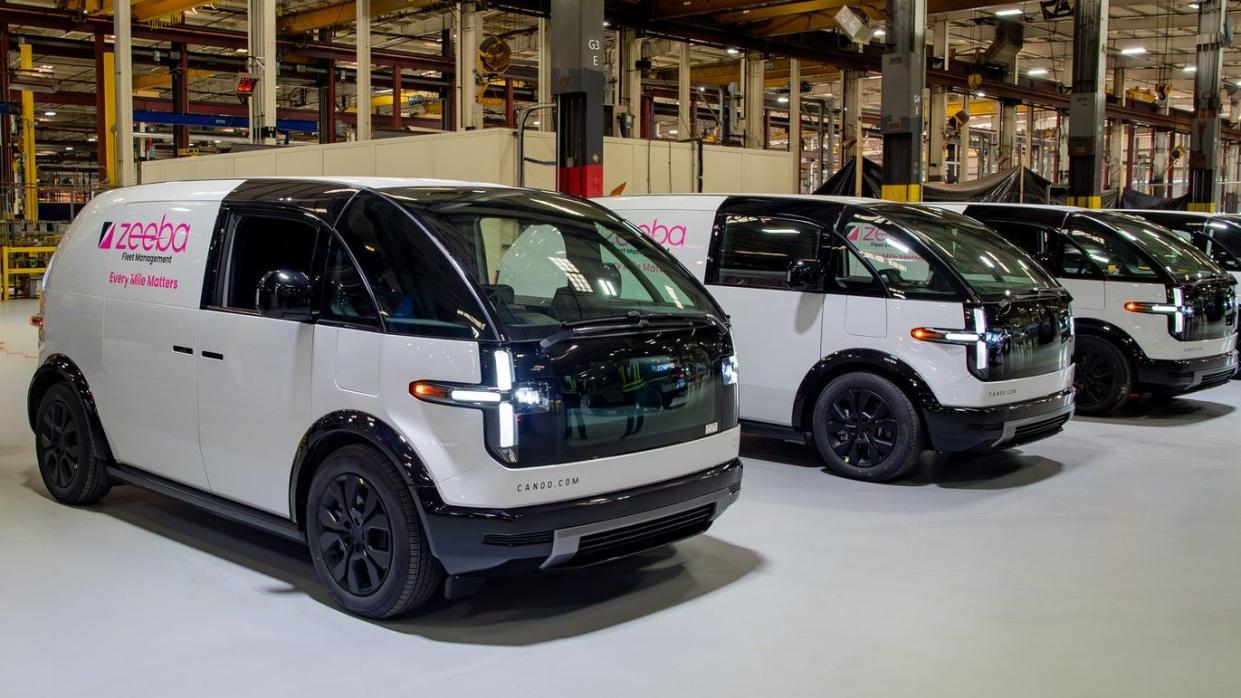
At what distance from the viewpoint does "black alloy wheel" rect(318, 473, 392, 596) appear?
3.76m

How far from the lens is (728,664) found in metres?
3.49

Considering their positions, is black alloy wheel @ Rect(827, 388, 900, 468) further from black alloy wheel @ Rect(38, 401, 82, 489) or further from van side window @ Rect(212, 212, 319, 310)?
black alloy wheel @ Rect(38, 401, 82, 489)

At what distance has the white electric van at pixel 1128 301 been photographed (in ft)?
26.4

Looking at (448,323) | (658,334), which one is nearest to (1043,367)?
(658,334)

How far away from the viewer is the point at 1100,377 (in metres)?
8.40

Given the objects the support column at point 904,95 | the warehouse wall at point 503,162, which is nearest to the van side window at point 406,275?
the warehouse wall at point 503,162

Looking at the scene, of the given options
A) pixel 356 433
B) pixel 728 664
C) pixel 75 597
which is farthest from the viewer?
pixel 75 597

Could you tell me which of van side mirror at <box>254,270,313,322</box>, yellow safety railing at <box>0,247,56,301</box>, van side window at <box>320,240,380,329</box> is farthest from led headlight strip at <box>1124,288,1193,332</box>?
yellow safety railing at <box>0,247,56,301</box>

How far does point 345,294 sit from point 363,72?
35.0ft

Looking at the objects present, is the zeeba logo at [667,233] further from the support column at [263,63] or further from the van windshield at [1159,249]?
the support column at [263,63]

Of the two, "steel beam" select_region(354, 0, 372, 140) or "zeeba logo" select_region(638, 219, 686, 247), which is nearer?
"zeeba logo" select_region(638, 219, 686, 247)

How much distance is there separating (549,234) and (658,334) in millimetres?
778

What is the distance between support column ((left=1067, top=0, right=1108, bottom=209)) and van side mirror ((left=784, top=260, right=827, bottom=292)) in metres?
10.3

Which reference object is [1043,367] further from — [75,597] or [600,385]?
[75,597]
